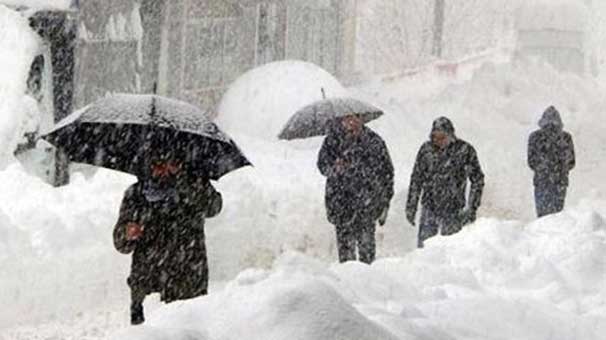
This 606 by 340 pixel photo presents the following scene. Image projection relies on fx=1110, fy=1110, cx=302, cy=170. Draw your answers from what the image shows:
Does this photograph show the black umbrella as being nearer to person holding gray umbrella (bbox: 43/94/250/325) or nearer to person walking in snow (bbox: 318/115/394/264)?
person holding gray umbrella (bbox: 43/94/250/325)

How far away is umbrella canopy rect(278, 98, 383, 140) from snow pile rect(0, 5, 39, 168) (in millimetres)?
3180

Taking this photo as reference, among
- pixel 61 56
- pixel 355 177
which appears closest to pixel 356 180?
pixel 355 177

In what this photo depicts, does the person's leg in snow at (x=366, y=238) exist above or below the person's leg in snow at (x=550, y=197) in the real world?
above

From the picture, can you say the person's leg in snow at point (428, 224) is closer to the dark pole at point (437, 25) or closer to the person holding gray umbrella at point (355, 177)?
the person holding gray umbrella at point (355, 177)

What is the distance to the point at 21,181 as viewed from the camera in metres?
11.3

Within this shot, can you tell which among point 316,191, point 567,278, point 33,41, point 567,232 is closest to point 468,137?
point 316,191

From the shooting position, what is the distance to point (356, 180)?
9531 millimetres

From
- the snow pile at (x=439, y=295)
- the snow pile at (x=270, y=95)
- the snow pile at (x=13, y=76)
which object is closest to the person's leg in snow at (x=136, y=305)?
the snow pile at (x=439, y=295)

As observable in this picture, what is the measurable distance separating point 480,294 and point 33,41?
25.3 feet

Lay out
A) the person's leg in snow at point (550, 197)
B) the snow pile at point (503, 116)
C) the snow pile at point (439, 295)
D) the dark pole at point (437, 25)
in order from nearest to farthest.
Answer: the snow pile at point (439, 295) < the person's leg in snow at point (550, 197) < the snow pile at point (503, 116) < the dark pole at point (437, 25)

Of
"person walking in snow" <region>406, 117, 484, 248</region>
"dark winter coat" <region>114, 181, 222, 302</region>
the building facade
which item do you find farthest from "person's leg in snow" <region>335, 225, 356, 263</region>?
the building facade

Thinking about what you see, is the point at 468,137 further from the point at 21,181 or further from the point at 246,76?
the point at 21,181

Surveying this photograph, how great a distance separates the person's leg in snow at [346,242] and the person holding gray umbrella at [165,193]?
2.73 meters

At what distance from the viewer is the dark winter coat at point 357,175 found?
31.0 ft
